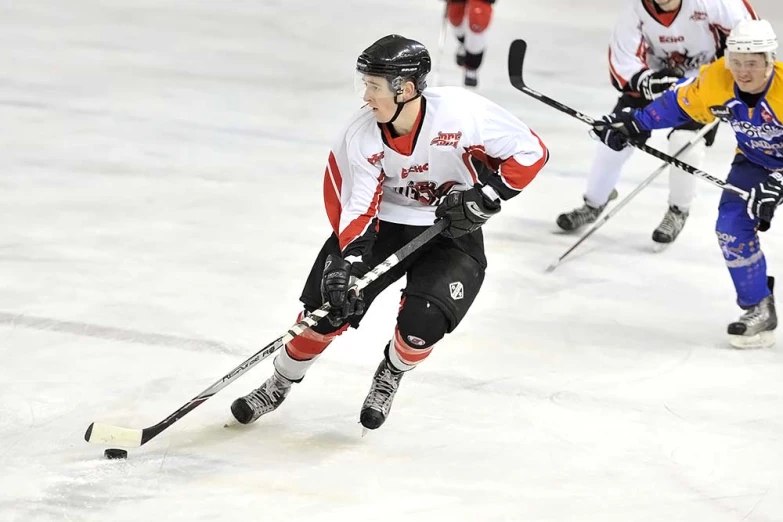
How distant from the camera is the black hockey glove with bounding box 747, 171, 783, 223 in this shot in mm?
3285

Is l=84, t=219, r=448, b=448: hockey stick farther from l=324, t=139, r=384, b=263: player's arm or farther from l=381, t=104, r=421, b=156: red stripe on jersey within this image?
l=381, t=104, r=421, b=156: red stripe on jersey

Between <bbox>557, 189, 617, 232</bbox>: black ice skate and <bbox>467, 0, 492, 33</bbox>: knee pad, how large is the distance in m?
2.10

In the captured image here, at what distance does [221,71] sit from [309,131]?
1209mm

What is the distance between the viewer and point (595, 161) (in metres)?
4.42

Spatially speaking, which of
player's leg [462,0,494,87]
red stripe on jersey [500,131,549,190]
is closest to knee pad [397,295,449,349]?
red stripe on jersey [500,131,549,190]

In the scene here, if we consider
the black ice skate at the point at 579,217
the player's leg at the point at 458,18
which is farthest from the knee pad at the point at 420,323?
the player's leg at the point at 458,18

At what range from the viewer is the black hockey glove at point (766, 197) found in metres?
3.28

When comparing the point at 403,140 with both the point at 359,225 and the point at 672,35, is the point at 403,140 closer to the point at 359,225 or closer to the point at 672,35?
the point at 359,225

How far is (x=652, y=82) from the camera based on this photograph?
13.4ft

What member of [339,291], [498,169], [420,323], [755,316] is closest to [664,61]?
[755,316]

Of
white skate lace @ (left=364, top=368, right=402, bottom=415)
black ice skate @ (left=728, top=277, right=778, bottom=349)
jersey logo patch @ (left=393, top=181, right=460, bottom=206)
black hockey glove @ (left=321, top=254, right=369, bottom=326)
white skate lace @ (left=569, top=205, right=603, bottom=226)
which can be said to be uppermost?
jersey logo patch @ (left=393, top=181, right=460, bottom=206)

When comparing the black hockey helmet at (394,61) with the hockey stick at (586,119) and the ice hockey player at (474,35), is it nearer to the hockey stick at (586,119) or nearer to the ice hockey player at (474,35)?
the hockey stick at (586,119)

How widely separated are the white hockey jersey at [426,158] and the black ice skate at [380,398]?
1.11 ft

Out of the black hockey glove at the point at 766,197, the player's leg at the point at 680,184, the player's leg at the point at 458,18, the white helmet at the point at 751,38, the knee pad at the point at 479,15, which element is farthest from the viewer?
the player's leg at the point at 458,18
